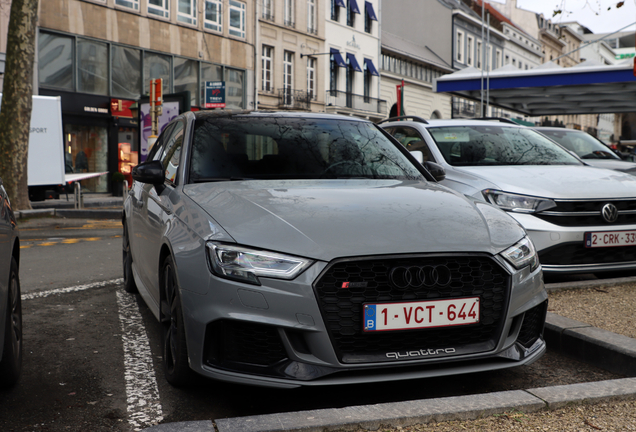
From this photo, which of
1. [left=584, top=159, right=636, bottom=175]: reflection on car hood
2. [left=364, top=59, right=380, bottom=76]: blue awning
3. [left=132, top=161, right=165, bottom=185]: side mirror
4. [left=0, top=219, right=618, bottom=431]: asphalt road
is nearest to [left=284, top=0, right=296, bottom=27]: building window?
[left=364, top=59, right=380, bottom=76]: blue awning

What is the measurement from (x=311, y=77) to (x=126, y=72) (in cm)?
1362

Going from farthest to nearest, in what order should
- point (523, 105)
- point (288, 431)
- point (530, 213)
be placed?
point (523, 105)
point (530, 213)
point (288, 431)

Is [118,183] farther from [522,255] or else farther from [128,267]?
[522,255]

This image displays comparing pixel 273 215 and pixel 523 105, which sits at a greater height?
pixel 523 105

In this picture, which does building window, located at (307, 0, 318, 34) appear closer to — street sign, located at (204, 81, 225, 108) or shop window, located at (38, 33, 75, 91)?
street sign, located at (204, 81, 225, 108)

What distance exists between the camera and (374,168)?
14.8 ft

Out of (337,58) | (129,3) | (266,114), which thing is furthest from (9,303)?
(337,58)

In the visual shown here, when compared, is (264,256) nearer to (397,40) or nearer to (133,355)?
(133,355)

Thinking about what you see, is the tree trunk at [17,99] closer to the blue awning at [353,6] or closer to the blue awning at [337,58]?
the blue awning at [337,58]

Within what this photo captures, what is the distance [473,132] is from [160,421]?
5.54 meters

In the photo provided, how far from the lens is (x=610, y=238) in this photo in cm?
584

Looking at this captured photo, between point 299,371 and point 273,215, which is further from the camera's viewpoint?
point 273,215

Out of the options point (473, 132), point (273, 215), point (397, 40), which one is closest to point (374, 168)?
point (273, 215)

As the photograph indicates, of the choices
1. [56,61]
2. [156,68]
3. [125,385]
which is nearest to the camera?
[125,385]
